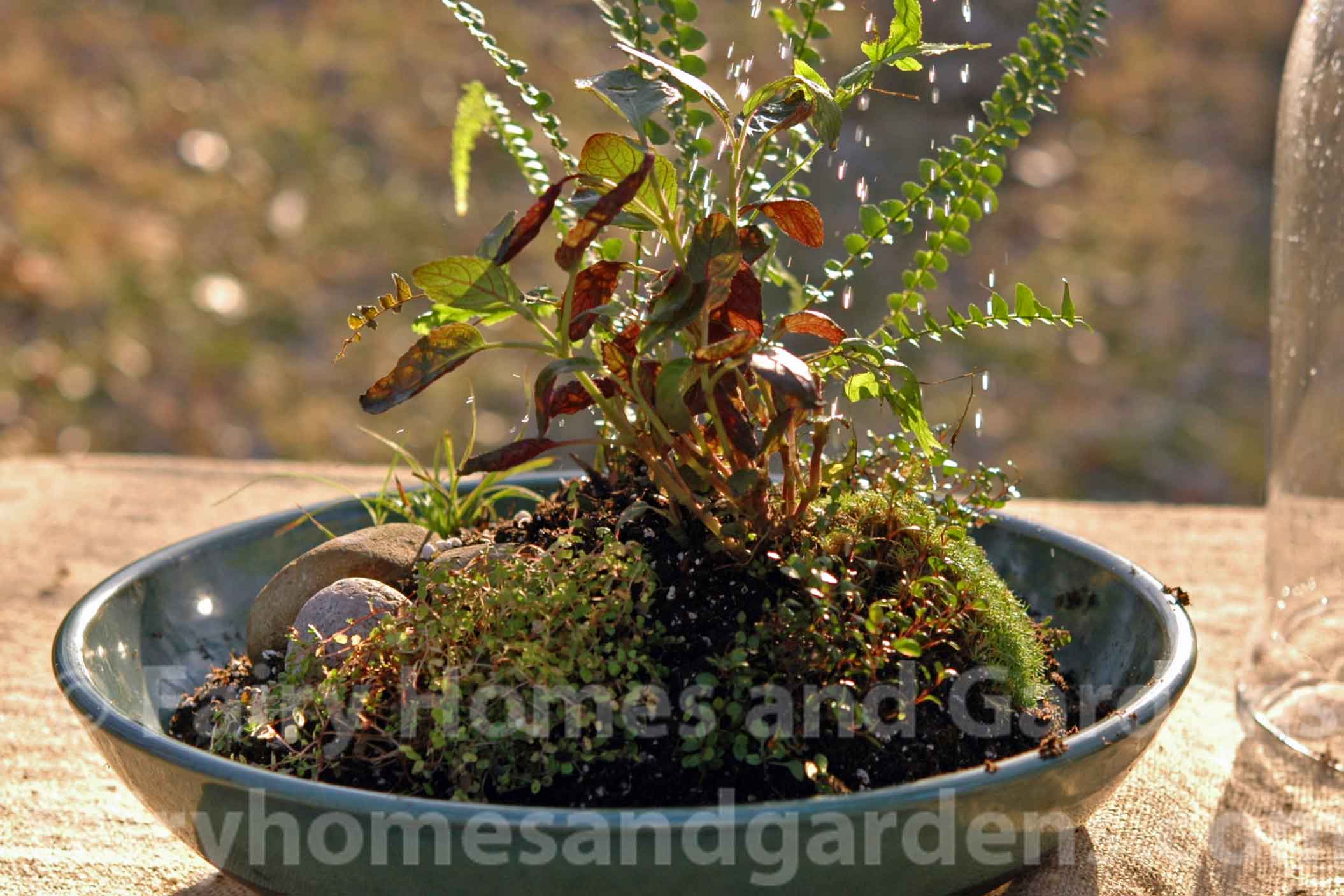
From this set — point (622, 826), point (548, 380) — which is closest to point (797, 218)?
point (548, 380)

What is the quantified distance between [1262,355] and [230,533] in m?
3.58

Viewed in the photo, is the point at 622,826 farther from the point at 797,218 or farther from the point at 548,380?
the point at 797,218

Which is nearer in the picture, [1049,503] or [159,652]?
[159,652]

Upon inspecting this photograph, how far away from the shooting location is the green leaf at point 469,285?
979mm

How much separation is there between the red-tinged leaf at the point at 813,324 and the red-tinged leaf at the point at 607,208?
20 centimetres

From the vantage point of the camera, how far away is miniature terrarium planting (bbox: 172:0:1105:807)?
0.99 m

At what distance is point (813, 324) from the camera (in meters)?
1.11

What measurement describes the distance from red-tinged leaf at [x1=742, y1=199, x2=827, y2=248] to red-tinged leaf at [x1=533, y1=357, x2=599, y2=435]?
0.23 meters

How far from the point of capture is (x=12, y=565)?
2.07 meters

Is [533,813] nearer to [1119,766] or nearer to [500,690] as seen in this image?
[500,690]

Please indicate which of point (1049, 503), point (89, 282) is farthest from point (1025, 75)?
point (89, 282)

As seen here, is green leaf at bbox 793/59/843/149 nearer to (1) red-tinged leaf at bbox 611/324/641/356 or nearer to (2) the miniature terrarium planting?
(2) the miniature terrarium planting

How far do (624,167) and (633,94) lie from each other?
57mm

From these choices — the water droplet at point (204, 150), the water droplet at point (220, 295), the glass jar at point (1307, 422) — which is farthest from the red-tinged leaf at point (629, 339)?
the water droplet at point (204, 150)
